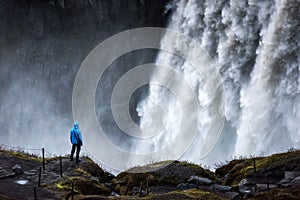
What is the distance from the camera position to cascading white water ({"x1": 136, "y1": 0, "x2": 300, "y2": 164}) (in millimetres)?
21203

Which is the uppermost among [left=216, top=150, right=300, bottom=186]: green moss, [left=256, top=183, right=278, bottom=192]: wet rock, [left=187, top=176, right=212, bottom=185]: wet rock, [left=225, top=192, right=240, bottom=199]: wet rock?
[left=216, top=150, right=300, bottom=186]: green moss

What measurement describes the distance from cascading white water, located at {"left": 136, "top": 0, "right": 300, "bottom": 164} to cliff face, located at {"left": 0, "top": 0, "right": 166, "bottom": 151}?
8.86m

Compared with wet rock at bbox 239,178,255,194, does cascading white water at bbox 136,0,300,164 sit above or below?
above

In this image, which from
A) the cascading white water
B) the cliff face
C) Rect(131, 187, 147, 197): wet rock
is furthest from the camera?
the cliff face

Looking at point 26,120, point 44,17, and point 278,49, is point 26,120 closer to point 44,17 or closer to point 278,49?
point 44,17

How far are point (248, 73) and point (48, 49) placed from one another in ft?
72.8

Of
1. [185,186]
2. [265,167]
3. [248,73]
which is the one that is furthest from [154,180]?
[248,73]

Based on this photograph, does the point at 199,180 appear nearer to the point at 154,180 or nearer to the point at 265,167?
the point at 154,180

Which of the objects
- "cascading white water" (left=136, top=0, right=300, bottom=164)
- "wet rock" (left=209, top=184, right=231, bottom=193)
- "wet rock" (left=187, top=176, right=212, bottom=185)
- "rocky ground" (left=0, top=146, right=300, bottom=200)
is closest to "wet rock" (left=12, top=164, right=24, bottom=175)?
"rocky ground" (left=0, top=146, right=300, bottom=200)

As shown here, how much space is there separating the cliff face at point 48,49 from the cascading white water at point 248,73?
8861mm

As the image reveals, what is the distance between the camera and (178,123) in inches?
1240

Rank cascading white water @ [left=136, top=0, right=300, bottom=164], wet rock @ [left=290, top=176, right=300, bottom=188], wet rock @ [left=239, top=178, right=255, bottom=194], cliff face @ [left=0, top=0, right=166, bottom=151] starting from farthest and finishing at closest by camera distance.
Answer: cliff face @ [left=0, top=0, right=166, bottom=151]
cascading white water @ [left=136, top=0, right=300, bottom=164]
wet rock @ [left=239, top=178, right=255, bottom=194]
wet rock @ [left=290, top=176, right=300, bottom=188]

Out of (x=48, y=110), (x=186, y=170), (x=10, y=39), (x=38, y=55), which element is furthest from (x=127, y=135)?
(x=186, y=170)

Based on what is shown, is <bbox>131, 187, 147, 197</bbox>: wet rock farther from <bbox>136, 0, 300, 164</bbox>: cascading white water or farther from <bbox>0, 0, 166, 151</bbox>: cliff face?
<bbox>0, 0, 166, 151</bbox>: cliff face
